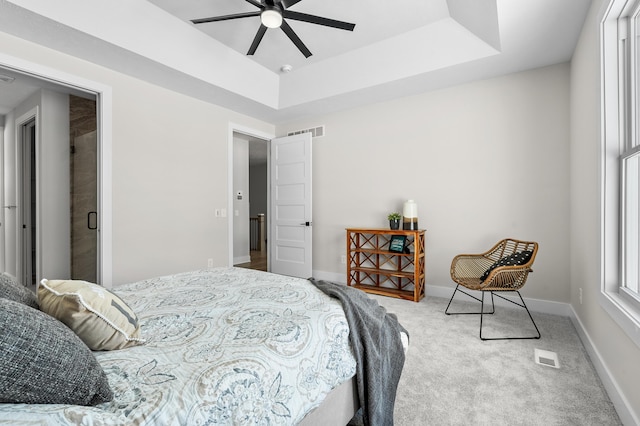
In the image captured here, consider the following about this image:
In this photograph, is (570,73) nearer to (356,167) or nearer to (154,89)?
(356,167)

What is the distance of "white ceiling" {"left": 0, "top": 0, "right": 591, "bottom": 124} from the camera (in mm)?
2432

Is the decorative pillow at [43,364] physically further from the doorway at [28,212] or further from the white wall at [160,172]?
the doorway at [28,212]

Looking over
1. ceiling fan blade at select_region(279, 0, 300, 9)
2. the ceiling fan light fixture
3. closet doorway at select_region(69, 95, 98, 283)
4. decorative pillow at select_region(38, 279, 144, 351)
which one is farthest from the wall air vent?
decorative pillow at select_region(38, 279, 144, 351)

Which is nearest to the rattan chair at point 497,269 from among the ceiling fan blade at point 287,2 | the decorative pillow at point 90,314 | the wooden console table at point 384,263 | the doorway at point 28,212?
the wooden console table at point 384,263

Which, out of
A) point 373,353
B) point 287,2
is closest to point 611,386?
point 373,353

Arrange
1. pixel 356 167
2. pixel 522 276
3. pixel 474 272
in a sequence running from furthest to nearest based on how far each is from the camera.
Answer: pixel 356 167 → pixel 474 272 → pixel 522 276

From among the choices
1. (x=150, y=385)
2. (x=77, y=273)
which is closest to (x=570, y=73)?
(x=150, y=385)

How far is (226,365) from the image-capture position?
36.2 inches

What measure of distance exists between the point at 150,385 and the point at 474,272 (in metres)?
3.15

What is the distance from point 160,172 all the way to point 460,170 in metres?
3.51

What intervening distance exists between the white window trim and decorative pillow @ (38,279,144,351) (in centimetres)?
245

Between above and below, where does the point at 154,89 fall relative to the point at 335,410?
above

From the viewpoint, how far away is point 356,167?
4.33 m

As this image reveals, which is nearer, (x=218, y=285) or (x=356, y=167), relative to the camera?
(x=218, y=285)
